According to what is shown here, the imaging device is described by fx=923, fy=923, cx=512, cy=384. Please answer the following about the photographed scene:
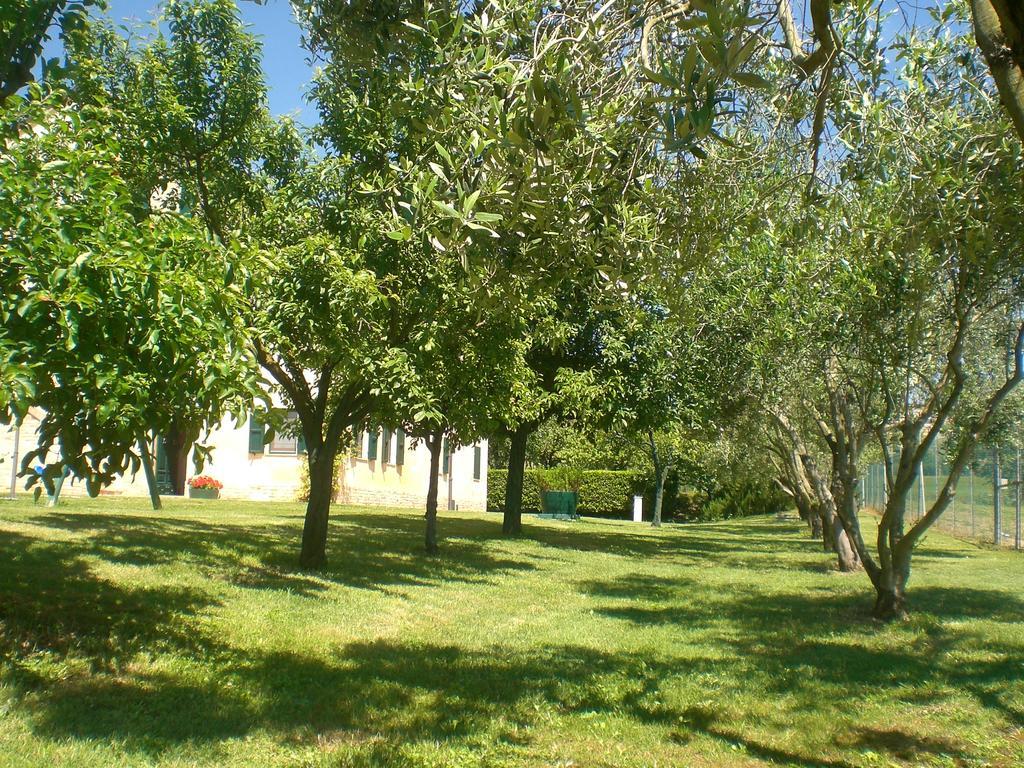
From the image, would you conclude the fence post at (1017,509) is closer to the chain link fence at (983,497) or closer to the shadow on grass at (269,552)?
the chain link fence at (983,497)

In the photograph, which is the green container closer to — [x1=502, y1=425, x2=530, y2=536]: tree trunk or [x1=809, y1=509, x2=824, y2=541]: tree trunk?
[x1=809, y1=509, x2=824, y2=541]: tree trunk

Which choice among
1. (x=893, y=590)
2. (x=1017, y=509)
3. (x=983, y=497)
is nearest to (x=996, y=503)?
(x=1017, y=509)

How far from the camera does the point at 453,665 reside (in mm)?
8305

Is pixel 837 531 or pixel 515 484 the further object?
pixel 515 484

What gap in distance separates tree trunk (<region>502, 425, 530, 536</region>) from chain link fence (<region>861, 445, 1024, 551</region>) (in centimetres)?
958

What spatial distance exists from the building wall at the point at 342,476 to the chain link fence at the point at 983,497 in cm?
1473

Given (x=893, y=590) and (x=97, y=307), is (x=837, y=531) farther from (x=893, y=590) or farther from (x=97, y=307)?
(x=97, y=307)

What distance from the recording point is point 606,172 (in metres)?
6.77

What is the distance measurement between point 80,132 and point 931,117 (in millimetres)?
6555

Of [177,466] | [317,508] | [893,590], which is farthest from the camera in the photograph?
[177,466]

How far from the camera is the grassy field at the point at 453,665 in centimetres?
590

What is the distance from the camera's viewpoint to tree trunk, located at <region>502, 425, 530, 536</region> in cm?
2414

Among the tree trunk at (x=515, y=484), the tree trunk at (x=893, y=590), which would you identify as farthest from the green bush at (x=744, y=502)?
the tree trunk at (x=893, y=590)

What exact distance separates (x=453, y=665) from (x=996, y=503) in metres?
21.6
